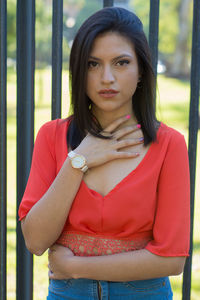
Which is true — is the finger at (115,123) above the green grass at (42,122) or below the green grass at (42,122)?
above

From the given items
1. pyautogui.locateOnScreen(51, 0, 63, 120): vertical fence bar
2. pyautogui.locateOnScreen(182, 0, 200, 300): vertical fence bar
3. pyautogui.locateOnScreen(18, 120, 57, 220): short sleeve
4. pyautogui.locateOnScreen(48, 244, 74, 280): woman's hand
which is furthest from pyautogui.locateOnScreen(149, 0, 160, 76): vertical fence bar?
pyautogui.locateOnScreen(48, 244, 74, 280): woman's hand

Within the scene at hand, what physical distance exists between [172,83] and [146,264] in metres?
11.4

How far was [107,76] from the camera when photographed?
4.77 ft

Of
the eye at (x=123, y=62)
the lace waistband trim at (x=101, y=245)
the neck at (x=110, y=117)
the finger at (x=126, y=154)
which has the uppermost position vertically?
the eye at (x=123, y=62)

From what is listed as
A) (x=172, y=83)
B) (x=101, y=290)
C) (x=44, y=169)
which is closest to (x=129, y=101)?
(x=44, y=169)

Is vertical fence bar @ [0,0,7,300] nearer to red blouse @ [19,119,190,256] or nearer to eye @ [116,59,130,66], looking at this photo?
red blouse @ [19,119,190,256]

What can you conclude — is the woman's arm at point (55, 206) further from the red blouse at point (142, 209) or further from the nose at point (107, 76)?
the nose at point (107, 76)

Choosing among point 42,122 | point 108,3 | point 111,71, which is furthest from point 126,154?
point 42,122

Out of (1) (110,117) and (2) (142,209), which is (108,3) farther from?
(2) (142,209)

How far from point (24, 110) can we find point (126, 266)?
81 cm

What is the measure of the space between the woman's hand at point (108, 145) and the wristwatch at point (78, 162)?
0.06 feet

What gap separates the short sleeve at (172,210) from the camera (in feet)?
4.68

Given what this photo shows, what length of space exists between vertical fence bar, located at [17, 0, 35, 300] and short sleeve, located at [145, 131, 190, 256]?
0.70 metres

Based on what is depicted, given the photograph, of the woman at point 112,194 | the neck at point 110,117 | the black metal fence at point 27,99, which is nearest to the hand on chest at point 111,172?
the woman at point 112,194
